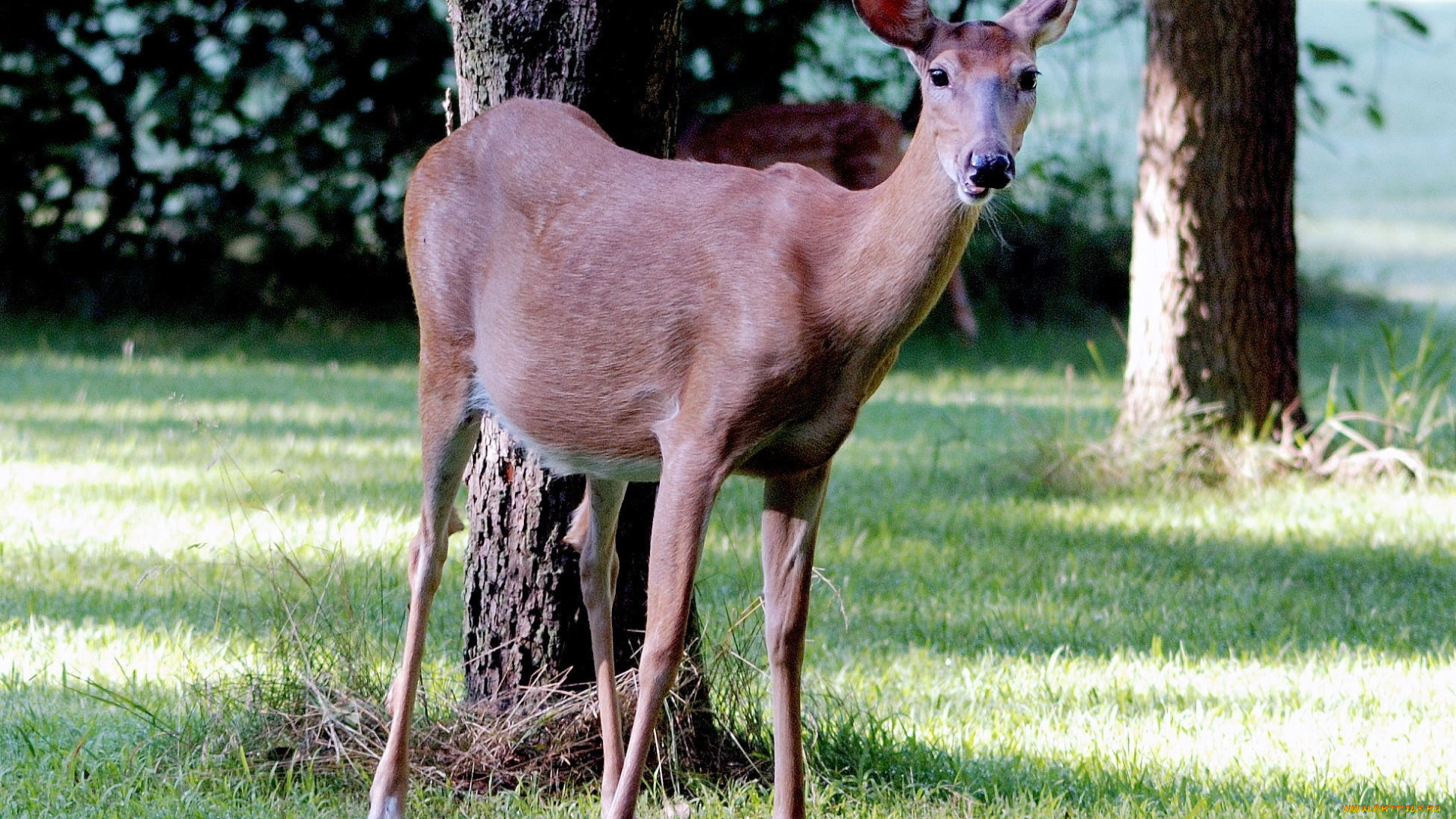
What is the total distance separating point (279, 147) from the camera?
11391 mm

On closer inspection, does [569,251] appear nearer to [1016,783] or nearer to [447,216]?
[447,216]

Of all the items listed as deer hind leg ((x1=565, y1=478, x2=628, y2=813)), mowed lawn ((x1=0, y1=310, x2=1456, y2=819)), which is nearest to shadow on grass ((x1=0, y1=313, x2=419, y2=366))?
mowed lawn ((x1=0, y1=310, x2=1456, y2=819))

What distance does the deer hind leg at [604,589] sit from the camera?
381 centimetres

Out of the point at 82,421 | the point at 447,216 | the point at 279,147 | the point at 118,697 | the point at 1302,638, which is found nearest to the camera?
the point at 447,216

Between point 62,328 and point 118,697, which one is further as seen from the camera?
point 62,328

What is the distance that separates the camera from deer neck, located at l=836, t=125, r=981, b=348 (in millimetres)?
3098

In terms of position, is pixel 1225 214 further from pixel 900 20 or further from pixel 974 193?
pixel 974 193

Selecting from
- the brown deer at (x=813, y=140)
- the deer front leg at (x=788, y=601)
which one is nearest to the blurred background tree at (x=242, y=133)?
the brown deer at (x=813, y=140)

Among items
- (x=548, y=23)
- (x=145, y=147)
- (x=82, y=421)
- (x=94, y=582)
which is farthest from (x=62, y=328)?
(x=548, y=23)

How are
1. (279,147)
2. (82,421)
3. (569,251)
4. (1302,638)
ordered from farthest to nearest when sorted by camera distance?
(279,147) → (82,421) → (1302,638) → (569,251)

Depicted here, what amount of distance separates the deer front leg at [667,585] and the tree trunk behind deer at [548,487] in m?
0.69

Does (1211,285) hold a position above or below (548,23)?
below

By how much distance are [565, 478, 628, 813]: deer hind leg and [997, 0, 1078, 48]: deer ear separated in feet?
4.45

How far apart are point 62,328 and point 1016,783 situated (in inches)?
364
